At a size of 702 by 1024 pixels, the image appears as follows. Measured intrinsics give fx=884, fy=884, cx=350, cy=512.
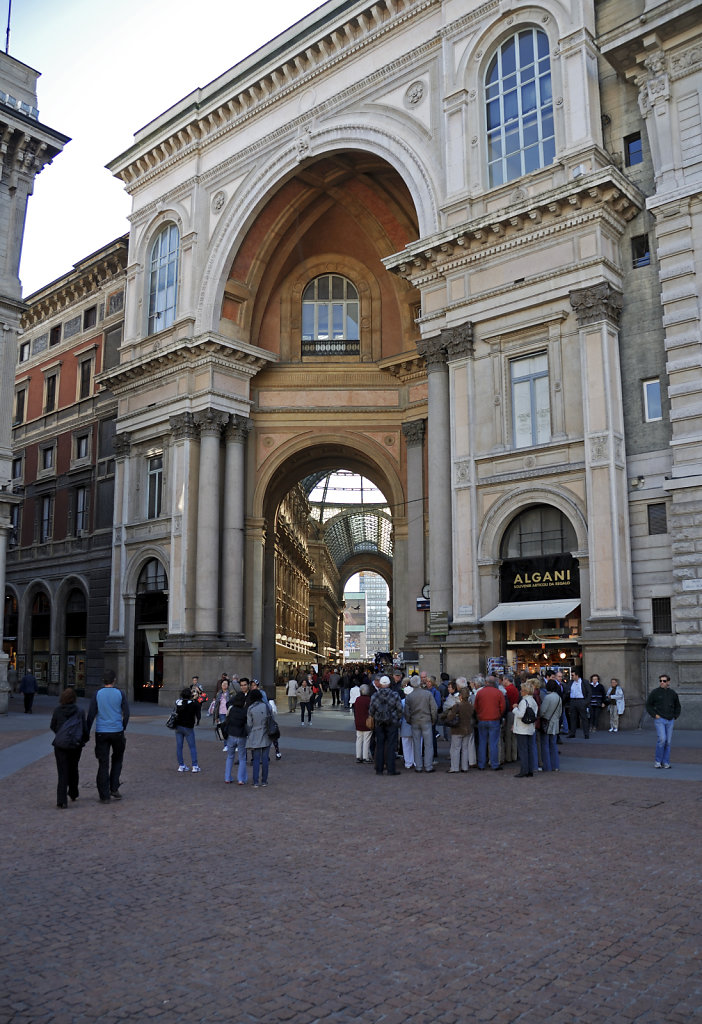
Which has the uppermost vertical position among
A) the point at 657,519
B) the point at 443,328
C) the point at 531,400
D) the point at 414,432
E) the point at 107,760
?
the point at 443,328

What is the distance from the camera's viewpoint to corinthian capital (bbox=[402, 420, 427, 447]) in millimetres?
35000

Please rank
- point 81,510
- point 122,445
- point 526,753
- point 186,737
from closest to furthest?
point 526,753, point 186,737, point 122,445, point 81,510

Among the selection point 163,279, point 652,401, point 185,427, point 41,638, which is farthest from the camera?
point 41,638

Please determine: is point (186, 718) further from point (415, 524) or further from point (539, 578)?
point (415, 524)

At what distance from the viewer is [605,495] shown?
76.1 feet

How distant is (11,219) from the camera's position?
32062mm

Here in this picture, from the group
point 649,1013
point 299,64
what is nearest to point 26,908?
point 649,1013

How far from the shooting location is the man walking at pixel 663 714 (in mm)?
14969

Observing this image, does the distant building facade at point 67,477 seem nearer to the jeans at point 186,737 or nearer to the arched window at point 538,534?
the arched window at point 538,534

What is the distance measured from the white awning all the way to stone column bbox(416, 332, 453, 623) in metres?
1.78

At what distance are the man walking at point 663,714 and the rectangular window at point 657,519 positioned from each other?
8414mm

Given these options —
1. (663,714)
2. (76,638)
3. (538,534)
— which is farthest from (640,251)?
(76,638)

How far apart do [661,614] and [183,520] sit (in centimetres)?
1922

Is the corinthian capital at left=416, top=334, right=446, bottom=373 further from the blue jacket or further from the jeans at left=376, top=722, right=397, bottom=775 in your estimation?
the blue jacket
